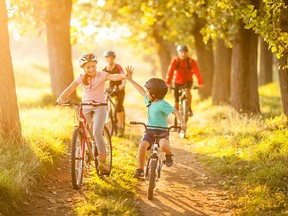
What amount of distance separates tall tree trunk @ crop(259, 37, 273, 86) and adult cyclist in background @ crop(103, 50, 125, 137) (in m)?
11.7

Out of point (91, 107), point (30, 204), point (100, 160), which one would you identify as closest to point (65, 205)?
point (30, 204)

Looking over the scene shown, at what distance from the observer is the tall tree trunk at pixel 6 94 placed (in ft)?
26.6

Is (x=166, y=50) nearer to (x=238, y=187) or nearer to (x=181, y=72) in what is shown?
(x=181, y=72)

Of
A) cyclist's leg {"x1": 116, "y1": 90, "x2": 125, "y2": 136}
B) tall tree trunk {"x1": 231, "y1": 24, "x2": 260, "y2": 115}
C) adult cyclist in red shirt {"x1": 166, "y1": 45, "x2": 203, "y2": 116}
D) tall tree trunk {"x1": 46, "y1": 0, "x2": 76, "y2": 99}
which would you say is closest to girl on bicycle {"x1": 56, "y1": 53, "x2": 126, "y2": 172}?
cyclist's leg {"x1": 116, "y1": 90, "x2": 125, "y2": 136}

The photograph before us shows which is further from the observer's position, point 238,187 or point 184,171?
point 184,171

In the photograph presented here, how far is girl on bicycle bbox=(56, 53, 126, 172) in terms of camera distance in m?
7.64

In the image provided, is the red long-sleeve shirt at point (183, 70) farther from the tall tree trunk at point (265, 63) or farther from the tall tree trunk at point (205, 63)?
the tall tree trunk at point (265, 63)

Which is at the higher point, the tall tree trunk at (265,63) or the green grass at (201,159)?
the tall tree trunk at (265,63)

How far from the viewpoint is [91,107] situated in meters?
7.85

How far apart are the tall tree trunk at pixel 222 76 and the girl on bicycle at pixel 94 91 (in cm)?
941

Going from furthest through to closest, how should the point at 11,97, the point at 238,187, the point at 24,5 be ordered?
the point at 24,5
the point at 11,97
the point at 238,187

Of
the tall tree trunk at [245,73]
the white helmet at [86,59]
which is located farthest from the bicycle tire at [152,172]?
the tall tree trunk at [245,73]

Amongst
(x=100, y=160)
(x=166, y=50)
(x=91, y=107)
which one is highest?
(x=166, y=50)

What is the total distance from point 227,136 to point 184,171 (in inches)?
90.1
